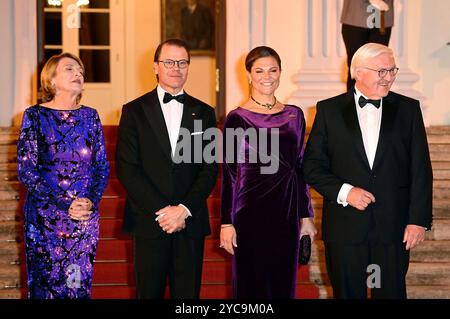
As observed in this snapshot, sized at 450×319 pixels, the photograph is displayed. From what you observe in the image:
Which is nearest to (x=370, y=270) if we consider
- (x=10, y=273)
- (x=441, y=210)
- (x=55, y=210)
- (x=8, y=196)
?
(x=55, y=210)

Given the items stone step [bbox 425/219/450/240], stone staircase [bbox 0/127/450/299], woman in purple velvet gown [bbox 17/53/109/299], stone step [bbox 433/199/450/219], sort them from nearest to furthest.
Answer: woman in purple velvet gown [bbox 17/53/109/299] < stone staircase [bbox 0/127/450/299] < stone step [bbox 425/219/450/240] < stone step [bbox 433/199/450/219]

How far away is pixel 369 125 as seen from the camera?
15.5 ft

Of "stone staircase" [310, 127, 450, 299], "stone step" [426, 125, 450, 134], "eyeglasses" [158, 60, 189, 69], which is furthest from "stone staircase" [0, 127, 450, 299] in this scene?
"eyeglasses" [158, 60, 189, 69]

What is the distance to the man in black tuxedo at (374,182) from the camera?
4590mm

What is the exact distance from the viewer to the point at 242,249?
4879mm

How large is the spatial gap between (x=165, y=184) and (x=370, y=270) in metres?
1.18

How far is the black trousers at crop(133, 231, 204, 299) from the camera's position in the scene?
474 cm

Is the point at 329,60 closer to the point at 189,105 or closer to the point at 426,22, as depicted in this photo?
the point at 426,22

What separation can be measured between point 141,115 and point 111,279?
226 cm

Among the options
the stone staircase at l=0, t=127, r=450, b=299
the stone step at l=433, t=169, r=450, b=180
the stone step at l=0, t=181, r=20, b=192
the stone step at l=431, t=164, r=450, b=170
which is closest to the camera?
the stone staircase at l=0, t=127, r=450, b=299

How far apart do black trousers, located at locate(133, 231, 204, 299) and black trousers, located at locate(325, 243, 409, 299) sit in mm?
743

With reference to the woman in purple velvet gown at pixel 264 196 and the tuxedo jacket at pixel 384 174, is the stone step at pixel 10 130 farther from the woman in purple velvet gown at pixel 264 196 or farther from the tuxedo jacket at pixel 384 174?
the tuxedo jacket at pixel 384 174

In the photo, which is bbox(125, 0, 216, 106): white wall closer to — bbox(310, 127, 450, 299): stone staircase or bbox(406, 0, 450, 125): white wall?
bbox(406, 0, 450, 125): white wall
